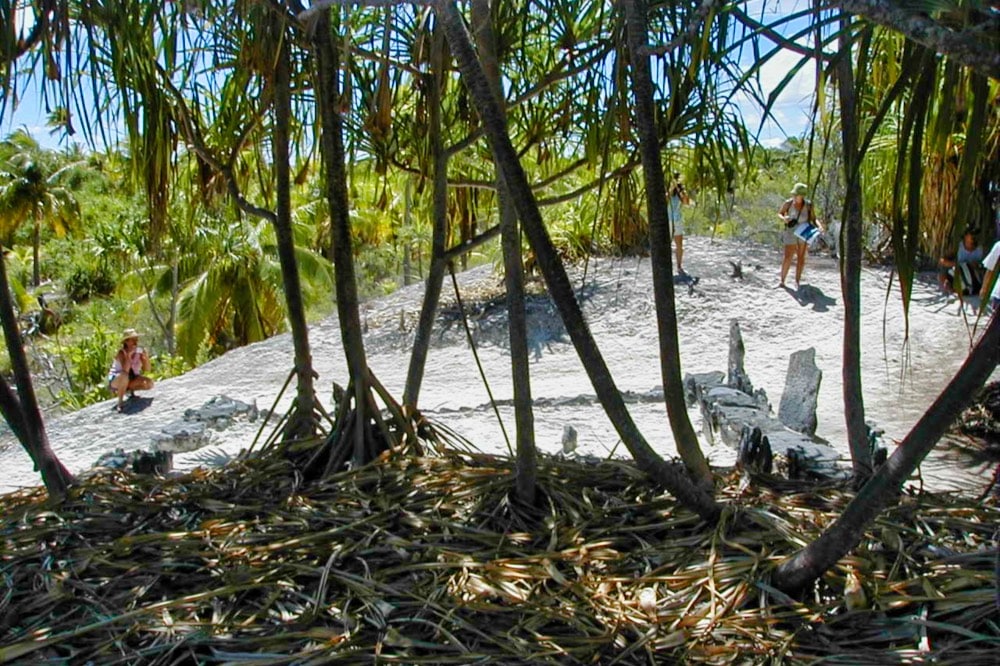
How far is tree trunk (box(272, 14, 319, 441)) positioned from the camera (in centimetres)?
450

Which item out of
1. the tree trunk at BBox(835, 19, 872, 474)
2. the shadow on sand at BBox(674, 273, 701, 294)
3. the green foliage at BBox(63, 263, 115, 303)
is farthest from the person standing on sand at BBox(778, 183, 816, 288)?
the green foliage at BBox(63, 263, 115, 303)

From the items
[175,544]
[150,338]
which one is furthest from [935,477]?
[150,338]

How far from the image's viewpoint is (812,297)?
1211 centimetres

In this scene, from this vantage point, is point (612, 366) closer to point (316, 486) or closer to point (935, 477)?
point (935, 477)

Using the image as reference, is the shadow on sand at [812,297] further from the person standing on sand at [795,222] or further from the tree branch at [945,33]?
the tree branch at [945,33]

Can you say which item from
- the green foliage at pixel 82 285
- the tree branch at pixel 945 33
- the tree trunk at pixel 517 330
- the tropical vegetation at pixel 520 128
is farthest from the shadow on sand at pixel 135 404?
the green foliage at pixel 82 285

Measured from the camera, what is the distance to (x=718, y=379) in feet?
27.5

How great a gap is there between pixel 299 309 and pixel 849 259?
2385 mm

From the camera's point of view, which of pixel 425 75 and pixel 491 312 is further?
pixel 491 312

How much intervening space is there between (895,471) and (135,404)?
29.1 feet

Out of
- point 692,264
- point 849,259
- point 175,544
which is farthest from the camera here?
point 692,264

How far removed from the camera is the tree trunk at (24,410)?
3.88 m

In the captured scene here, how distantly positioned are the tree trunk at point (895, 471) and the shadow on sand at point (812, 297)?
31.1 ft

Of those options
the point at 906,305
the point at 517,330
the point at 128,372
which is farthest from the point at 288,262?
the point at 128,372
